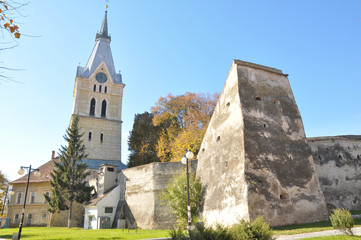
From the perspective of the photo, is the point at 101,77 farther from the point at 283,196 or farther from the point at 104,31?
the point at 283,196

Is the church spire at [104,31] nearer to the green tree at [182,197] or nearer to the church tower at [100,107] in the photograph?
the church tower at [100,107]

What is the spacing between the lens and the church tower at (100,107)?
41.1 m

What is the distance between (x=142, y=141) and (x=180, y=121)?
659 cm

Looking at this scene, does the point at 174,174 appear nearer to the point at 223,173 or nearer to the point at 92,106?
the point at 223,173

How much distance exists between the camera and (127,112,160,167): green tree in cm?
3550

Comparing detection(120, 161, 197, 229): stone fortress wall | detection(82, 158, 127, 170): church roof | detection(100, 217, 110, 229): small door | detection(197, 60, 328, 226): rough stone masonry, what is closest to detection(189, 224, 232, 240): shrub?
detection(197, 60, 328, 226): rough stone masonry

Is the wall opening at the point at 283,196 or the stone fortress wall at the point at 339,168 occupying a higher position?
the stone fortress wall at the point at 339,168

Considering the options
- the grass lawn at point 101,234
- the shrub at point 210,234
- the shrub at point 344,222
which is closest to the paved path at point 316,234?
the shrub at point 344,222

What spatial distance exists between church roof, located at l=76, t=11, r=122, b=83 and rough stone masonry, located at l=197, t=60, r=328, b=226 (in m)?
31.5

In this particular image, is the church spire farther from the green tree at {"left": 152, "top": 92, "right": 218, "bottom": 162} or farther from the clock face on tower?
the green tree at {"left": 152, "top": 92, "right": 218, "bottom": 162}

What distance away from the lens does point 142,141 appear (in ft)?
121

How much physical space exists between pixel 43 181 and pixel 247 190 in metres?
32.2

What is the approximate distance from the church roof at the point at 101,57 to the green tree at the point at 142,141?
37.6 ft

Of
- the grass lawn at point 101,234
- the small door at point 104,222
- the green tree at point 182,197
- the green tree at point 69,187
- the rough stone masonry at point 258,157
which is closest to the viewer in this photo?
the grass lawn at point 101,234
